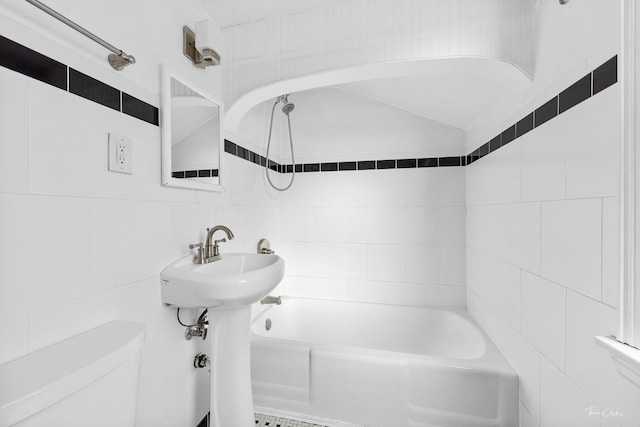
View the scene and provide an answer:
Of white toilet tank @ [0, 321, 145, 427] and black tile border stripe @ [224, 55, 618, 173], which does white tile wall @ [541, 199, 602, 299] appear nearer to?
black tile border stripe @ [224, 55, 618, 173]

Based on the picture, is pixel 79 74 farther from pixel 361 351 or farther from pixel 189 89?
pixel 361 351

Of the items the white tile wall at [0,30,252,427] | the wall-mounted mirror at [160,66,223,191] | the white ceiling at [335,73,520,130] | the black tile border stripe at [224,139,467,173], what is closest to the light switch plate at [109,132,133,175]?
the white tile wall at [0,30,252,427]

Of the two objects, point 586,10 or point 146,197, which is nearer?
point 586,10

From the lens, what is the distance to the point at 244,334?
4.11ft

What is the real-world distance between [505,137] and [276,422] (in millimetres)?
1950

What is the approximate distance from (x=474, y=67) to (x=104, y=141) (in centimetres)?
152

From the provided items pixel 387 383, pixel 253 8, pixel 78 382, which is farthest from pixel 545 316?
pixel 253 8

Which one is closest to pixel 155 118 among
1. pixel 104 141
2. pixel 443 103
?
pixel 104 141

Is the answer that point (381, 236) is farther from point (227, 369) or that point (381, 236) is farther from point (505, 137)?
point (227, 369)

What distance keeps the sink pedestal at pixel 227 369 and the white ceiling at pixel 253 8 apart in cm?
147

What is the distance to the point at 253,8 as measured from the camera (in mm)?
1429

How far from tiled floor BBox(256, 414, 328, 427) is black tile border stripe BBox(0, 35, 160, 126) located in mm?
1599

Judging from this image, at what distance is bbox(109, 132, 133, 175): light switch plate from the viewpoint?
3.05 feet

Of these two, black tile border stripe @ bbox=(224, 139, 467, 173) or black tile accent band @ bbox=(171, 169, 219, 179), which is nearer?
black tile accent band @ bbox=(171, 169, 219, 179)
